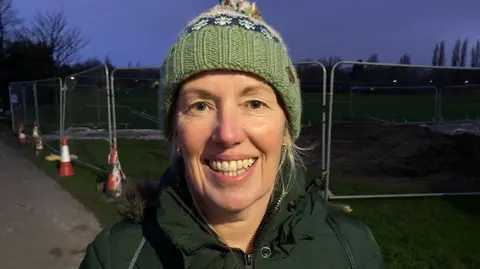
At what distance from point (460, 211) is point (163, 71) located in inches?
245

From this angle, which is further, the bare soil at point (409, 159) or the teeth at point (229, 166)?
the bare soil at point (409, 159)

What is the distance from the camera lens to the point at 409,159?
920cm

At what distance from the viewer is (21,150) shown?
43.5ft

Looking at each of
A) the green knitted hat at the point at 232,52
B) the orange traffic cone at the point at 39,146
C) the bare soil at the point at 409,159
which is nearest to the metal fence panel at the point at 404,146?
the bare soil at the point at 409,159

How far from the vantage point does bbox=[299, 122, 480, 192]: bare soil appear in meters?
8.16

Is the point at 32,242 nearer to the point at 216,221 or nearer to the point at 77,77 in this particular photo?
the point at 216,221

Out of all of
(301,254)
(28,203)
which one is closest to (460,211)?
(301,254)

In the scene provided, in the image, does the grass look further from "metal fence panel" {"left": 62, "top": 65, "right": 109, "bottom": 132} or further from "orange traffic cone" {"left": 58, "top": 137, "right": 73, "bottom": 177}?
"orange traffic cone" {"left": 58, "top": 137, "right": 73, "bottom": 177}

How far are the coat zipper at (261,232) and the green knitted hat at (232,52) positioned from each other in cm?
34

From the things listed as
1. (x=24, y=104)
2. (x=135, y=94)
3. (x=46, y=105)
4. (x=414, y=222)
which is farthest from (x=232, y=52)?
(x=24, y=104)

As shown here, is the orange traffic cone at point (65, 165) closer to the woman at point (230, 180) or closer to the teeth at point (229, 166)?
the woman at point (230, 180)

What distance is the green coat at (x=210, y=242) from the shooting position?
4.77 ft

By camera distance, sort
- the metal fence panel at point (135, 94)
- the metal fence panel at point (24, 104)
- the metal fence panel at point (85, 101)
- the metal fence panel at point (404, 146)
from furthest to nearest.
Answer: the metal fence panel at point (24, 104) < the metal fence panel at point (85, 101) < the metal fence panel at point (135, 94) < the metal fence panel at point (404, 146)

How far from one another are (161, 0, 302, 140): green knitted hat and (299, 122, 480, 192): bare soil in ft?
22.8
